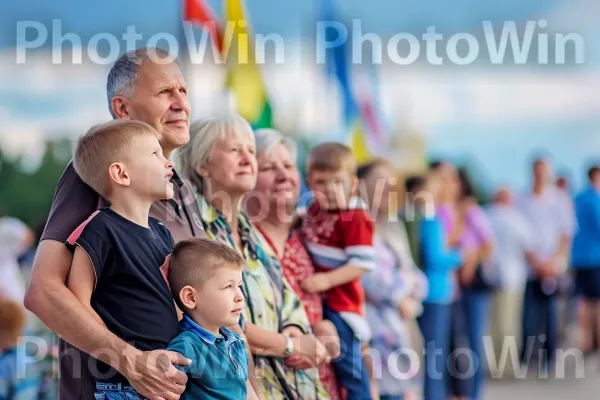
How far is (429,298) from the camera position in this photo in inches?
246

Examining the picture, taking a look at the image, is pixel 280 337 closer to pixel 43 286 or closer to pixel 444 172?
pixel 43 286

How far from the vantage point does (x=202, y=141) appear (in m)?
3.46

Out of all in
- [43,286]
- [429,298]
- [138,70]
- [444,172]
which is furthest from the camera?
[444,172]

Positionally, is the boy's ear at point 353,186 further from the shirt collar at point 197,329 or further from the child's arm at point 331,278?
the shirt collar at point 197,329

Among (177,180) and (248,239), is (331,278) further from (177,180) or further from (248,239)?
(177,180)

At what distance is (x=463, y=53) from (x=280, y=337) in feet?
11.6

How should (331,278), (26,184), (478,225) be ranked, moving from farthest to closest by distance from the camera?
(26,184) → (478,225) → (331,278)

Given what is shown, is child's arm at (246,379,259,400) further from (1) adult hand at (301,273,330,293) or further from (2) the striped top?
(2) the striped top

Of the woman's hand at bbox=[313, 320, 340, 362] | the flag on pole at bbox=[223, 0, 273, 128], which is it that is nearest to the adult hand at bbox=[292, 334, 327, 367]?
the woman's hand at bbox=[313, 320, 340, 362]

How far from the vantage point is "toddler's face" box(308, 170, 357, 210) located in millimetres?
4309

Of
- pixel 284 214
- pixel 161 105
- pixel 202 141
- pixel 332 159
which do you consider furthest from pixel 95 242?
pixel 332 159

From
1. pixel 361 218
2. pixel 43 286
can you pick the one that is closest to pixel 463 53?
pixel 361 218

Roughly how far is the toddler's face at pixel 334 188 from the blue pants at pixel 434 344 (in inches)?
81.9

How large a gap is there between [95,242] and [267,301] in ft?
3.56
